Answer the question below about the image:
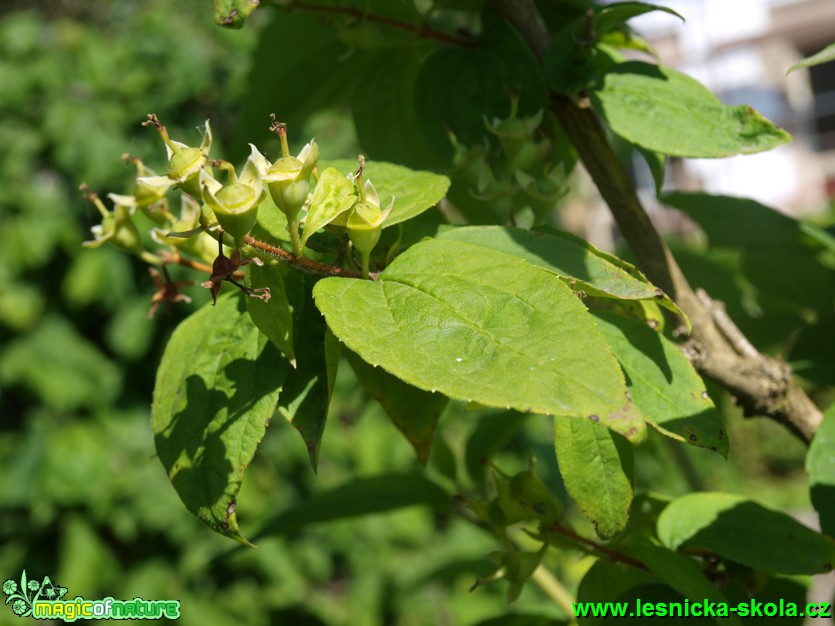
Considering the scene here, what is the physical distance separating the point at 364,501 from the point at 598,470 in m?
0.36

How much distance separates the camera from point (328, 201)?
492 mm

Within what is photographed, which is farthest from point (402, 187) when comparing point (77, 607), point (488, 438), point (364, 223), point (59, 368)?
point (59, 368)

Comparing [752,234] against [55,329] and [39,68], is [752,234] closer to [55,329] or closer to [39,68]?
[55,329]

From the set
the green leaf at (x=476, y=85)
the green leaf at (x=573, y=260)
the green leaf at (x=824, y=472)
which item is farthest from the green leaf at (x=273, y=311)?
the green leaf at (x=824, y=472)

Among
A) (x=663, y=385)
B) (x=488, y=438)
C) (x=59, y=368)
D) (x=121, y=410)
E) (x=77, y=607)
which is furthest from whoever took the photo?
(x=121, y=410)

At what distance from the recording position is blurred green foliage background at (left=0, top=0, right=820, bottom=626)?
2.22m

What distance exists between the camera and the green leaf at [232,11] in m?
0.57

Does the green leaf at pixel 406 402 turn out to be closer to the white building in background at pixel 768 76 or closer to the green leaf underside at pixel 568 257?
the green leaf underside at pixel 568 257

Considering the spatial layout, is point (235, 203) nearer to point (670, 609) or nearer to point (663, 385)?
point (663, 385)

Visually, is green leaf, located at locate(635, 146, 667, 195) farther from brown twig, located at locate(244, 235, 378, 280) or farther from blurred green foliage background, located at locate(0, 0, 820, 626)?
blurred green foliage background, located at locate(0, 0, 820, 626)

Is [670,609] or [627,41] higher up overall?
[627,41]

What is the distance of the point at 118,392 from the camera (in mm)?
2365

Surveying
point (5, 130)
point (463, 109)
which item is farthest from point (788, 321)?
point (5, 130)

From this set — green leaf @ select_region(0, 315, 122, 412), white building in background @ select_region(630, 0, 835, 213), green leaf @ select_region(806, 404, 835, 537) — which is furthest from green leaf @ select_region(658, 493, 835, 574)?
white building in background @ select_region(630, 0, 835, 213)
